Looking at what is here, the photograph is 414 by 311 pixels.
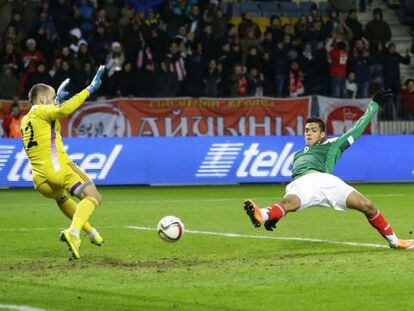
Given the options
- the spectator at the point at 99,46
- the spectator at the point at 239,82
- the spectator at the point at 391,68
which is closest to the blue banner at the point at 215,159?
the spectator at the point at 239,82

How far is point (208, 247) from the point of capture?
43.2 feet

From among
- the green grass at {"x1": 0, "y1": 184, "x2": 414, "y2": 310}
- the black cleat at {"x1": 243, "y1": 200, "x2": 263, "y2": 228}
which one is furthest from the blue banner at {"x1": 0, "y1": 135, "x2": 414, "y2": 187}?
the black cleat at {"x1": 243, "y1": 200, "x2": 263, "y2": 228}

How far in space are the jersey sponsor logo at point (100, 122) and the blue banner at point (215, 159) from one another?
245 cm

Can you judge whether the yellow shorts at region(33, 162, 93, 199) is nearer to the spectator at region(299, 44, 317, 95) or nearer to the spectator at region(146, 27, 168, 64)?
the spectator at region(146, 27, 168, 64)

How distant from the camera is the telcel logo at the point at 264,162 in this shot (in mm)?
23328

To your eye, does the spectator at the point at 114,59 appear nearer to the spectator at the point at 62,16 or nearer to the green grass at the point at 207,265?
the spectator at the point at 62,16

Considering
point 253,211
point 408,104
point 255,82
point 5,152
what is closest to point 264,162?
point 255,82

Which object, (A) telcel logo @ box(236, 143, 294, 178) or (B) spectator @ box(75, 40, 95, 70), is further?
(B) spectator @ box(75, 40, 95, 70)

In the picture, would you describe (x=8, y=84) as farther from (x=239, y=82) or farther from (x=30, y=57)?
(x=239, y=82)

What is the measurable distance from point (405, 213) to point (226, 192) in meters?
5.39

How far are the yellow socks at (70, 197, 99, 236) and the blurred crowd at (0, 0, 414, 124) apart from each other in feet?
46.9

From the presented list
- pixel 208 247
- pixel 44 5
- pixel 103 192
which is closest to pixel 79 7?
pixel 44 5

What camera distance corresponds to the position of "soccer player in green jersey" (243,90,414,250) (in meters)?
12.0

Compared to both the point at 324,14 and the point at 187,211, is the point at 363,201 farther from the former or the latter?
the point at 324,14
